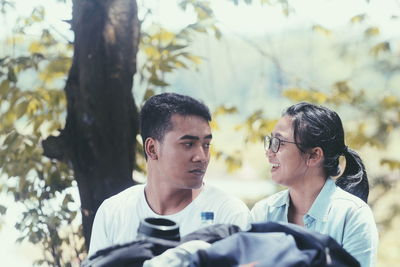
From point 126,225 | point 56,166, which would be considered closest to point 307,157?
point 126,225

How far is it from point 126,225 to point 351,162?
0.88m

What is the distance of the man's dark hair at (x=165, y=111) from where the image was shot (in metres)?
2.89

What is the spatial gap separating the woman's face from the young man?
185 mm

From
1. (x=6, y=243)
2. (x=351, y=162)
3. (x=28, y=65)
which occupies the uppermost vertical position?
(x=28, y=65)

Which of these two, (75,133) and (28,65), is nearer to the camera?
(75,133)

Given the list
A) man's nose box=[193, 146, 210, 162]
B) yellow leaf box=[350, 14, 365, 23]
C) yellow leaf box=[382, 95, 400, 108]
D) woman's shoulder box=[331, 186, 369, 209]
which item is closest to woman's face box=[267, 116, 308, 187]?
woman's shoulder box=[331, 186, 369, 209]

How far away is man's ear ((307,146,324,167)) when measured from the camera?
288 cm

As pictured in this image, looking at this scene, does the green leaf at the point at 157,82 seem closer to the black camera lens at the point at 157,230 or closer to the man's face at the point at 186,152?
the man's face at the point at 186,152

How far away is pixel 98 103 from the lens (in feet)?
12.9

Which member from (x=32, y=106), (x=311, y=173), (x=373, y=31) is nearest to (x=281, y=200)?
(x=311, y=173)

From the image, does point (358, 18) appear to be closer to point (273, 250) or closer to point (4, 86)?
point (4, 86)

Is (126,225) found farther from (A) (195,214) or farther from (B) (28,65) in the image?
(B) (28,65)

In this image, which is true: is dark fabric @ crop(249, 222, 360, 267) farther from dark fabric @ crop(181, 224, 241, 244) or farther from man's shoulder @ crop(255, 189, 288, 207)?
man's shoulder @ crop(255, 189, 288, 207)

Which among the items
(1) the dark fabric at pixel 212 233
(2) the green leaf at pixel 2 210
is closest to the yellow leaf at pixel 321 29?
(2) the green leaf at pixel 2 210
